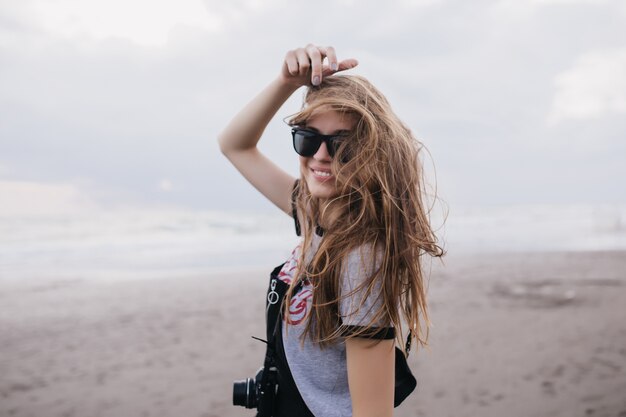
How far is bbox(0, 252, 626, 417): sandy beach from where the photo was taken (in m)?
5.00

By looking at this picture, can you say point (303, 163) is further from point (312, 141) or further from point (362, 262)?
point (362, 262)

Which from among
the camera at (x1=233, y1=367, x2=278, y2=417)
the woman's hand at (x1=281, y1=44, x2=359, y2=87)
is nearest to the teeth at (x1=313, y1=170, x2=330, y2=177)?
the woman's hand at (x1=281, y1=44, x2=359, y2=87)

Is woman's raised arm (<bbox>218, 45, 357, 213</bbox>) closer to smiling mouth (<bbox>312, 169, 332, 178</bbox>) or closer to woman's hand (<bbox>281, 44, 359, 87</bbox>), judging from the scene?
woman's hand (<bbox>281, 44, 359, 87</bbox>)

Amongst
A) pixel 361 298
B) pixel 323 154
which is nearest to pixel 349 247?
pixel 361 298

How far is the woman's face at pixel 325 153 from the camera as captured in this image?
5.54 feet

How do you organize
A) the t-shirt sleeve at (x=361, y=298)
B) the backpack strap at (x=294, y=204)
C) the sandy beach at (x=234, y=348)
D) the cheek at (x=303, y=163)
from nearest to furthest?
1. the t-shirt sleeve at (x=361, y=298)
2. the cheek at (x=303, y=163)
3. the backpack strap at (x=294, y=204)
4. the sandy beach at (x=234, y=348)

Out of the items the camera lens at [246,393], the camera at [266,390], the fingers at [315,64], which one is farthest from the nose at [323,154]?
the camera lens at [246,393]

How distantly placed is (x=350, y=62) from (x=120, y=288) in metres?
10.3

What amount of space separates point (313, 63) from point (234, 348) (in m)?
5.75

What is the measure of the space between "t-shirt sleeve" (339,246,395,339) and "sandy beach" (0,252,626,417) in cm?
168

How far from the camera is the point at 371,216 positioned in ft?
5.09

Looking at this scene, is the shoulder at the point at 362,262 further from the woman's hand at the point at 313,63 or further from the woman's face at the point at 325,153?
the woman's hand at the point at 313,63

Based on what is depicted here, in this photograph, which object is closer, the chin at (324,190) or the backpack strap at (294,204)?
the chin at (324,190)

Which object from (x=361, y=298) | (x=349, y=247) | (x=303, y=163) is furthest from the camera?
(x=303, y=163)
